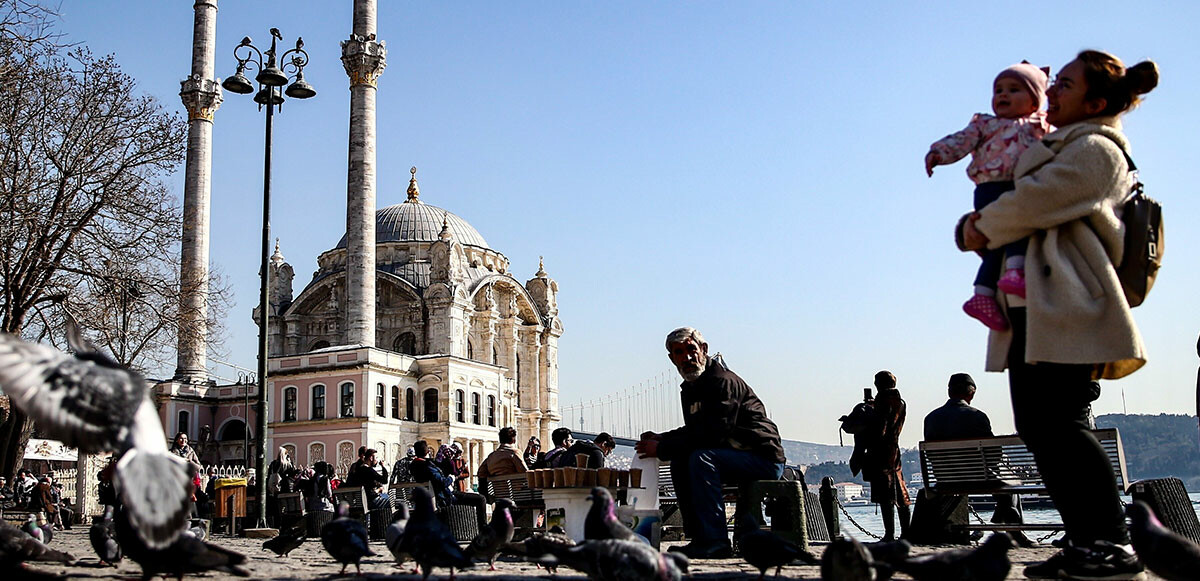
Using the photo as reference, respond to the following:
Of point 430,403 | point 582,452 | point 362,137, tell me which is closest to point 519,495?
point 582,452

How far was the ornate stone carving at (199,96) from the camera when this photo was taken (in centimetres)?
4222

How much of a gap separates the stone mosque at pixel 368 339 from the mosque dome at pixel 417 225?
155 mm

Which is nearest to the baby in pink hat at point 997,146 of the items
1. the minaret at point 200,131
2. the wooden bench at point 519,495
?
the wooden bench at point 519,495

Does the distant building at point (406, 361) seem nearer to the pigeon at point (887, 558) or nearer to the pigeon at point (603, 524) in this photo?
the pigeon at point (603, 524)

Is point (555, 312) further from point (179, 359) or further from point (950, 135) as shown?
point (950, 135)

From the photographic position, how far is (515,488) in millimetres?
10375

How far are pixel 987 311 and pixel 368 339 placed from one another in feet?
136

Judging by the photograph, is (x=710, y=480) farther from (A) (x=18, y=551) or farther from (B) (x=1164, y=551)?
(A) (x=18, y=551)

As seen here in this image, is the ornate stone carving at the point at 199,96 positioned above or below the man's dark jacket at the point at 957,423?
above

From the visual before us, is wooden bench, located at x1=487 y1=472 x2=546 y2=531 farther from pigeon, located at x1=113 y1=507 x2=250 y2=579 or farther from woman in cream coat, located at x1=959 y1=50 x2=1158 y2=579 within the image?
woman in cream coat, located at x1=959 y1=50 x2=1158 y2=579

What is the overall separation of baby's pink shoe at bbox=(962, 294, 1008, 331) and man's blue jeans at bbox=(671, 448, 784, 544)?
2.06 metres

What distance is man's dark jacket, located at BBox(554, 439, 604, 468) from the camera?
10.3m

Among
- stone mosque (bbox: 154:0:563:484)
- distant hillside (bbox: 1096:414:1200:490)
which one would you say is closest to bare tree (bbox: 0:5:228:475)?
stone mosque (bbox: 154:0:563:484)

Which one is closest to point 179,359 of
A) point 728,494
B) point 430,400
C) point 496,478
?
point 430,400
